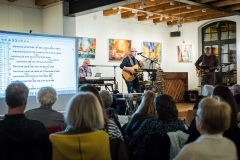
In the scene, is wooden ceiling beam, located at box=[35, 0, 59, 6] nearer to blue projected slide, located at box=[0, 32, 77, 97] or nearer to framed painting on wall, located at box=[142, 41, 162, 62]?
blue projected slide, located at box=[0, 32, 77, 97]

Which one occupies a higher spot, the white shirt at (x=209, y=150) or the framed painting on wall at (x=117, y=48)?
the framed painting on wall at (x=117, y=48)

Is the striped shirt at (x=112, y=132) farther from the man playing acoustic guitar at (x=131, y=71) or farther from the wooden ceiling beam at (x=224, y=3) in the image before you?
the wooden ceiling beam at (x=224, y=3)

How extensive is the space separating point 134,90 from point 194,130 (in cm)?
591

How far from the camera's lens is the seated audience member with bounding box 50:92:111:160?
6.61ft

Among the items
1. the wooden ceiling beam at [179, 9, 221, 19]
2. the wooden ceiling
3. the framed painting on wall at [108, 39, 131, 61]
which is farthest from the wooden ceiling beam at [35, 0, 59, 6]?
the wooden ceiling beam at [179, 9, 221, 19]

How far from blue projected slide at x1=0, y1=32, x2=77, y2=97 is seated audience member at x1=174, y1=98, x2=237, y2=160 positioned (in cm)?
341

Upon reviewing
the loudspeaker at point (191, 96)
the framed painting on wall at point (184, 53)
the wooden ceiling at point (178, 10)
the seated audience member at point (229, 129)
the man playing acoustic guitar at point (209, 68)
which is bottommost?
the loudspeaker at point (191, 96)

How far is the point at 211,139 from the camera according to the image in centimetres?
185

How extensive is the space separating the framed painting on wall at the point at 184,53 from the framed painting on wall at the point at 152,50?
2.73 ft

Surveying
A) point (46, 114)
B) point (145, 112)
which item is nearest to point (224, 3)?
point (145, 112)

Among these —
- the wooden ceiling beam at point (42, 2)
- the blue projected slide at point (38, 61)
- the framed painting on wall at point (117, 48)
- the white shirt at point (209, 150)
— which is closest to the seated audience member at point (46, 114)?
the white shirt at point (209, 150)

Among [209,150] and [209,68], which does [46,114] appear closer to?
[209,150]

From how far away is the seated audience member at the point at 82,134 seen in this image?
2.02 metres

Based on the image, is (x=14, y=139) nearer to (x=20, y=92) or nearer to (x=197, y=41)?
(x=20, y=92)
